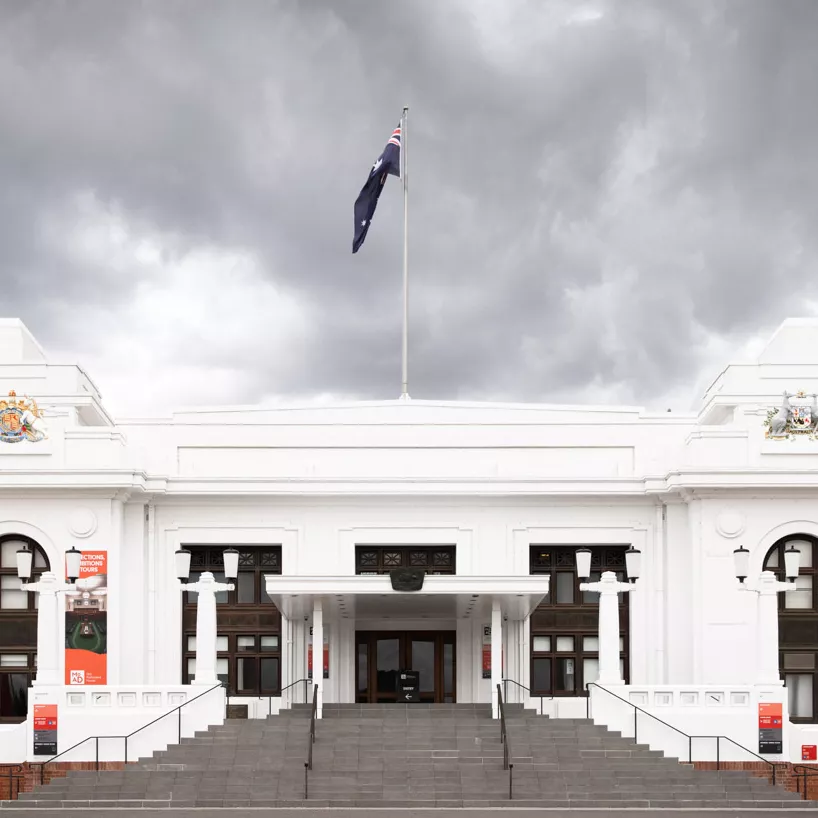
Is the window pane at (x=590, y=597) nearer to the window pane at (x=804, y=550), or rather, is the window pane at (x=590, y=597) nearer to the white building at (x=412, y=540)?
the white building at (x=412, y=540)

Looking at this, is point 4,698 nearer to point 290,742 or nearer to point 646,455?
point 290,742

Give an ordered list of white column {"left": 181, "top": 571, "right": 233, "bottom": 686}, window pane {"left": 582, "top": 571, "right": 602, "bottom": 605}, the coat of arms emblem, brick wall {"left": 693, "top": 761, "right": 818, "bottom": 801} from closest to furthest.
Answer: brick wall {"left": 693, "top": 761, "right": 818, "bottom": 801}, white column {"left": 181, "top": 571, "right": 233, "bottom": 686}, the coat of arms emblem, window pane {"left": 582, "top": 571, "right": 602, "bottom": 605}

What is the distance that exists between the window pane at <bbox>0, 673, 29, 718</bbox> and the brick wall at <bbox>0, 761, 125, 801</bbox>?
4.69 metres

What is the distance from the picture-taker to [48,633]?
28.4 meters

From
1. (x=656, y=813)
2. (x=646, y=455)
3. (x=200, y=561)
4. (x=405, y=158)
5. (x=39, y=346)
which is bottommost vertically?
(x=656, y=813)

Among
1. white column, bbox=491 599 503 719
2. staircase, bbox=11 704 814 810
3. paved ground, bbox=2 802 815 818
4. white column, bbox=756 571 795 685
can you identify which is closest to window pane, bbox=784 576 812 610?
white column, bbox=756 571 795 685

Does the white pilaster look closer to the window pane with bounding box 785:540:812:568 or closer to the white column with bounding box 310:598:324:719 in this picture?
the white column with bounding box 310:598:324:719

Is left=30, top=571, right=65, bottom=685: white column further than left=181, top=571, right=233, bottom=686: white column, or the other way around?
left=181, top=571, right=233, bottom=686: white column

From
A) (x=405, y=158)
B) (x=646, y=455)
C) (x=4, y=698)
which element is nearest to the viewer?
(x=4, y=698)

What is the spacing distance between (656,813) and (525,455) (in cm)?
1321

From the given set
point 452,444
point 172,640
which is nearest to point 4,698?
point 172,640

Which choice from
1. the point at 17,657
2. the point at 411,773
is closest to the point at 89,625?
the point at 17,657

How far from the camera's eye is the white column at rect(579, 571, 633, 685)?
97.7 ft

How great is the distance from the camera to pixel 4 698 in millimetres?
32812
